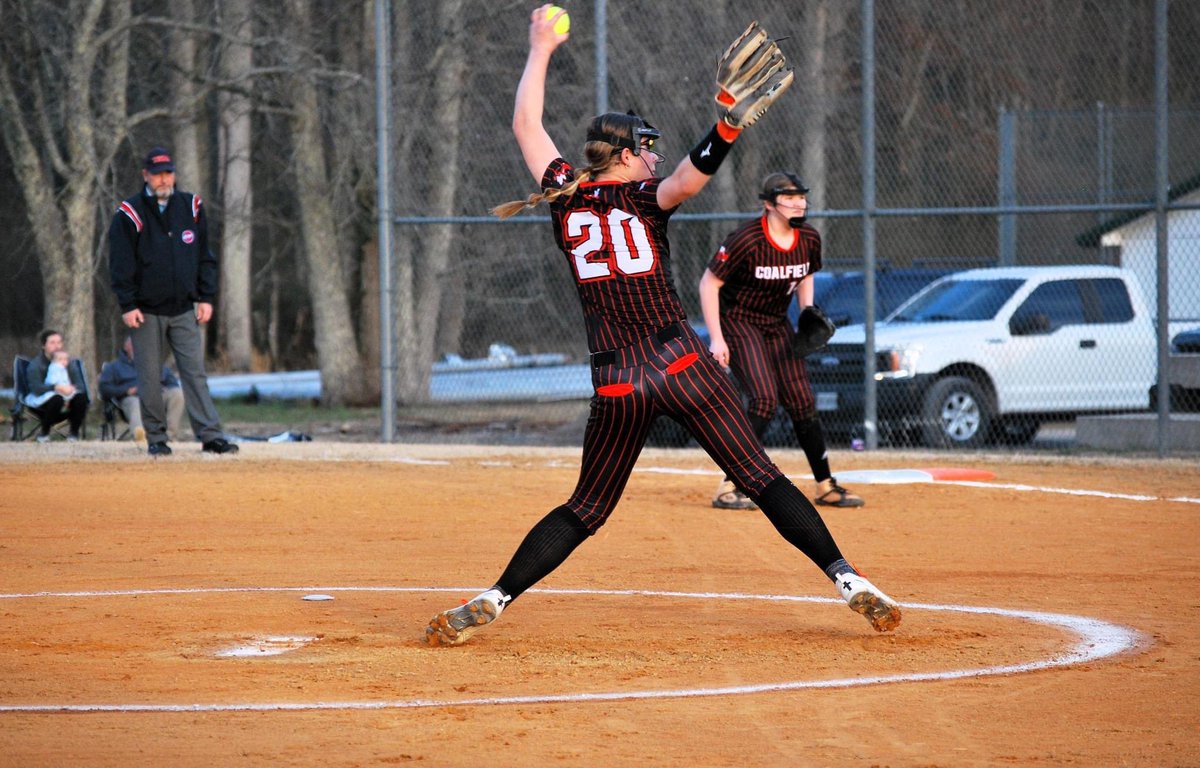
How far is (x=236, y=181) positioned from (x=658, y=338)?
28868 millimetres

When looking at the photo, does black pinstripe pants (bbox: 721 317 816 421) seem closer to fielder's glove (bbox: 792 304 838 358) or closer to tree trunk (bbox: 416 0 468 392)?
fielder's glove (bbox: 792 304 838 358)

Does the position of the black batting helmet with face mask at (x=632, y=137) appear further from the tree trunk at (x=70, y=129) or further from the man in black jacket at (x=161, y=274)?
the tree trunk at (x=70, y=129)

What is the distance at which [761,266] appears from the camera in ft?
32.1

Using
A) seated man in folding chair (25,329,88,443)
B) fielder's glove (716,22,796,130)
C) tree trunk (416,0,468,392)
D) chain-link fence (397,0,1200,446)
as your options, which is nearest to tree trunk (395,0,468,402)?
tree trunk (416,0,468,392)

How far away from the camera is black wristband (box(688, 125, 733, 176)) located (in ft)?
17.3

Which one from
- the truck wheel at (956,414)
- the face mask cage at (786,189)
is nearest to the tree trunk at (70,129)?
the truck wheel at (956,414)

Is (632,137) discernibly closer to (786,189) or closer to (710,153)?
(710,153)

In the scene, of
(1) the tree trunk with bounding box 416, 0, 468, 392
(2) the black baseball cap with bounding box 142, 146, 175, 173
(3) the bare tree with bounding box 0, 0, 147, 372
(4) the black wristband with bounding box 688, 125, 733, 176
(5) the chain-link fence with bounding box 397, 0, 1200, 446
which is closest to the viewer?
(4) the black wristband with bounding box 688, 125, 733, 176

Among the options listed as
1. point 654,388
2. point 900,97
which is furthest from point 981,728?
point 900,97

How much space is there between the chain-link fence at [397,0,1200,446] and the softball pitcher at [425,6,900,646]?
8.14 meters

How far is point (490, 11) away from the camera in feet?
59.6

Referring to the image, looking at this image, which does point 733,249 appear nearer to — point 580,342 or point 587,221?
point 587,221

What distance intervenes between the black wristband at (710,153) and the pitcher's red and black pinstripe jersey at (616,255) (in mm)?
457

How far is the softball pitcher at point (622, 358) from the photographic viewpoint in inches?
228
